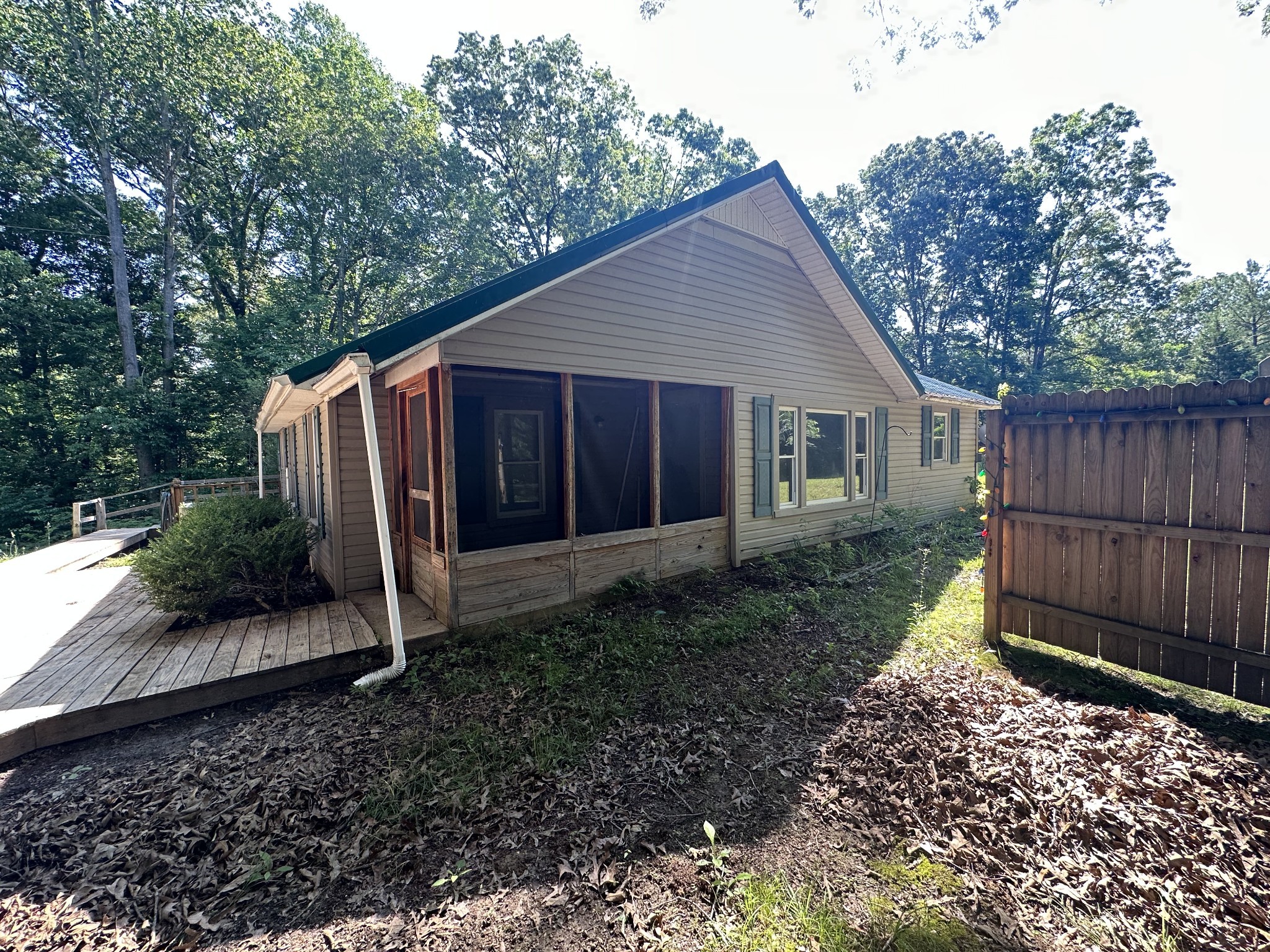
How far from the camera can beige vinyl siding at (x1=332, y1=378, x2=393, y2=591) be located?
5.38 m

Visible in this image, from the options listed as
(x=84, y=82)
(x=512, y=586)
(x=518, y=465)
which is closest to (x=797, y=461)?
(x=518, y=465)

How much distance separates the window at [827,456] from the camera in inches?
348

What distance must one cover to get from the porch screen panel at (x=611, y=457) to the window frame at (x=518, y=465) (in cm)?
45

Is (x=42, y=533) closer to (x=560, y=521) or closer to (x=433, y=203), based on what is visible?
(x=433, y=203)

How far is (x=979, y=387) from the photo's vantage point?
24828 mm

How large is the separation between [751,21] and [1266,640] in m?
6.20

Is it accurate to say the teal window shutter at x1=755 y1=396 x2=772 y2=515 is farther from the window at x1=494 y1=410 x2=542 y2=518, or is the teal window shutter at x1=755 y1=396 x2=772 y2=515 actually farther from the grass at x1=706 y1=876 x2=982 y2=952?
the grass at x1=706 y1=876 x2=982 y2=952

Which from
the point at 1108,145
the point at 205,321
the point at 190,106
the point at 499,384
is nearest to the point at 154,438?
the point at 205,321

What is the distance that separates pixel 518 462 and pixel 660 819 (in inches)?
183

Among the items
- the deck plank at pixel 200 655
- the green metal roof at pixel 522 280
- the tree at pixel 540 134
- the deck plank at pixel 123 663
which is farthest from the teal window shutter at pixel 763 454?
the tree at pixel 540 134

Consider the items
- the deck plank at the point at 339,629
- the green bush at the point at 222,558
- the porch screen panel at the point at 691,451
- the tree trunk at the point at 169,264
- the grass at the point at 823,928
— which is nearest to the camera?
the grass at the point at 823,928

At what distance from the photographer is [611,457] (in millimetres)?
7012

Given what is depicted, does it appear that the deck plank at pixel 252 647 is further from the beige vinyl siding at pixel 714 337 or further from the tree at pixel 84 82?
the tree at pixel 84 82

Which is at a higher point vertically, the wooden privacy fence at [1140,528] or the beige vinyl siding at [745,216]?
the beige vinyl siding at [745,216]
